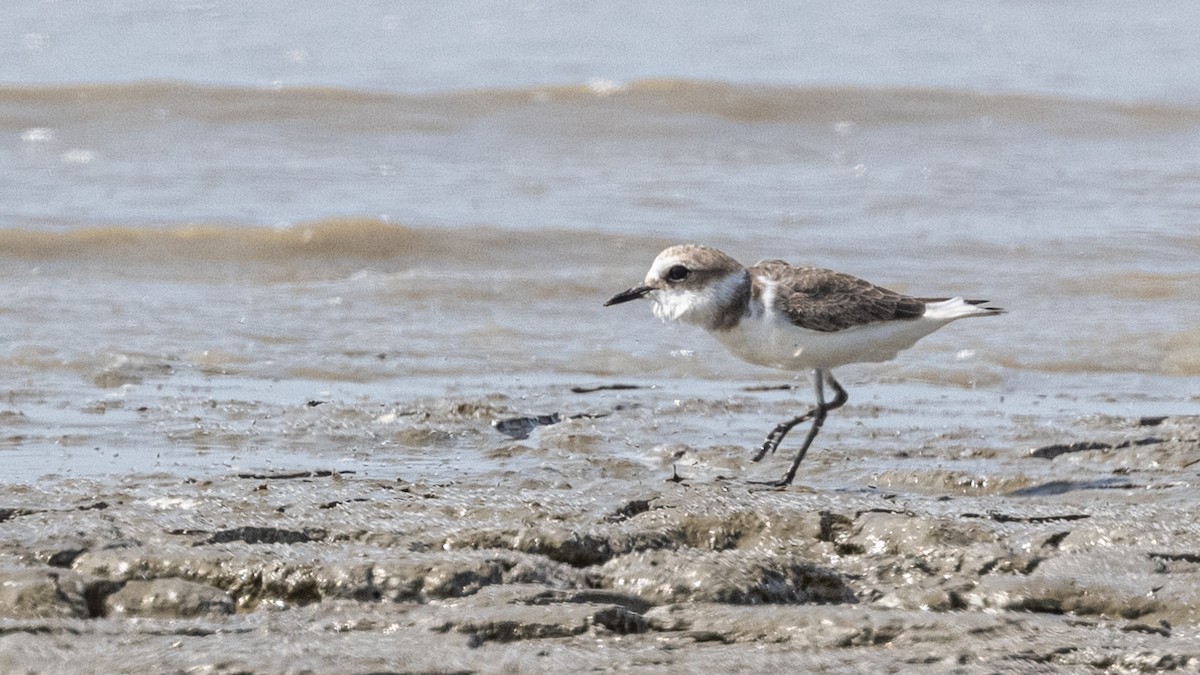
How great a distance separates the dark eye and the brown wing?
25 centimetres

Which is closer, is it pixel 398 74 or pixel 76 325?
pixel 76 325

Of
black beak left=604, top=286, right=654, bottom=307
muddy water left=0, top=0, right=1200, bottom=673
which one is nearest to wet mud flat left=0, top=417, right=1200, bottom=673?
muddy water left=0, top=0, right=1200, bottom=673

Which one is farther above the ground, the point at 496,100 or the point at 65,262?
the point at 496,100

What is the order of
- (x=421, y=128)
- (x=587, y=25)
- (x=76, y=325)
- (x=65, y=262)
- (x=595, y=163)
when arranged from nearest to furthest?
(x=76, y=325) → (x=65, y=262) → (x=595, y=163) → (x=421, y=128) → (x=587, y=25)

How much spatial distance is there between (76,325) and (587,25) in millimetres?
11514

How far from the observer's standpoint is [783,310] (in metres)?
5.02

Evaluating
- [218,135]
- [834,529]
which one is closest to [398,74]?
[218,135]

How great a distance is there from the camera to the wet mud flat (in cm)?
320

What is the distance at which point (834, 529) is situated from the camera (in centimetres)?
419

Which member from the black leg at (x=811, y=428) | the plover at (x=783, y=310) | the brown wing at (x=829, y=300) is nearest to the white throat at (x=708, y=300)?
the plover at (x=783, y=310)

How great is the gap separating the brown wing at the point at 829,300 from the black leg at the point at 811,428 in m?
0.30

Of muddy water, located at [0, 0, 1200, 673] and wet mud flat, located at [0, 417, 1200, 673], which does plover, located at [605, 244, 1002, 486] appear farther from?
wet mud flat, located at [0, 417, 1200, 673]

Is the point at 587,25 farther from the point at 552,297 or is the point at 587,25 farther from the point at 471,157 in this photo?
the point at 552,297

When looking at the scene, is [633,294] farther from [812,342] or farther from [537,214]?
[537,214]
